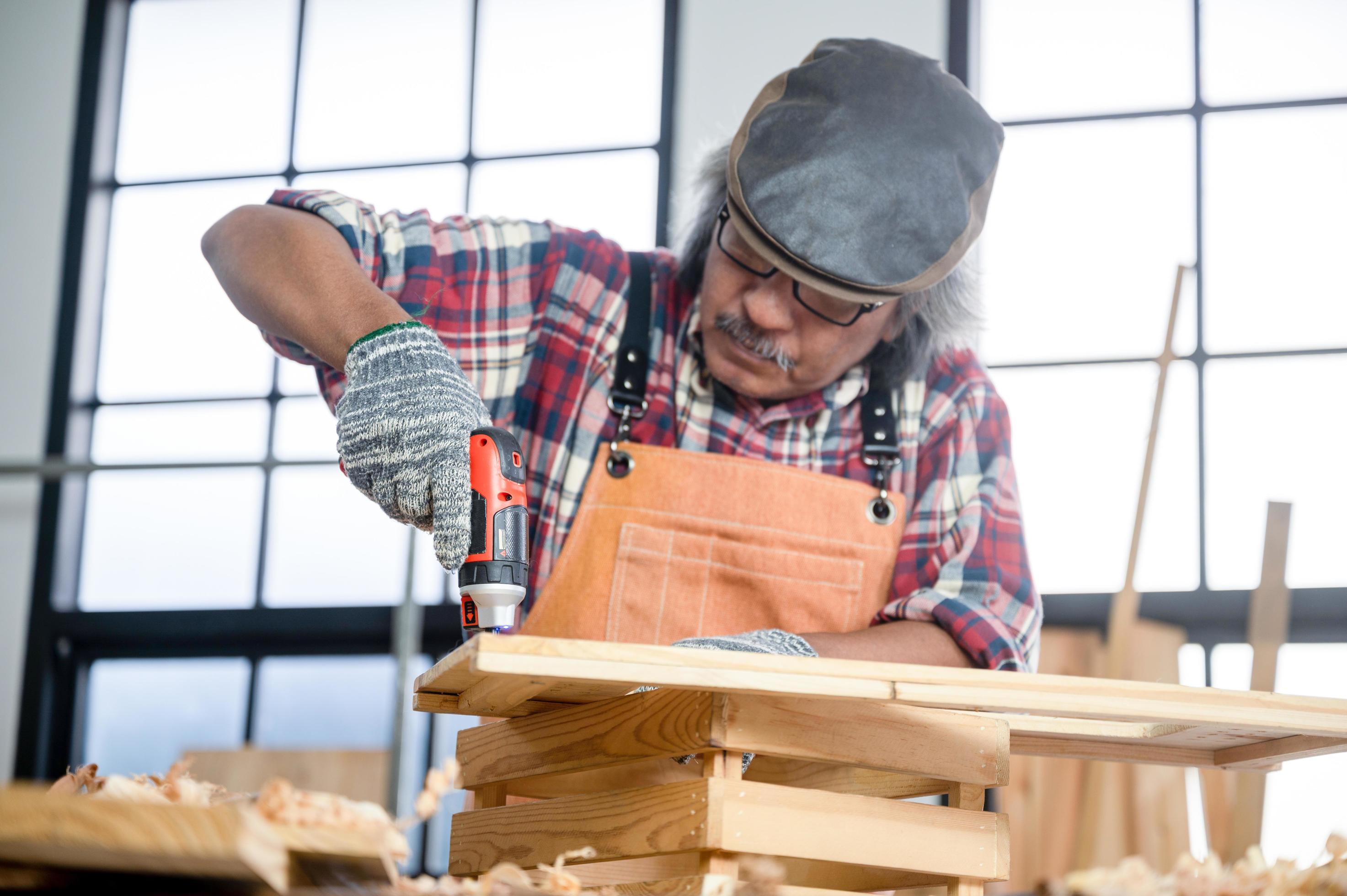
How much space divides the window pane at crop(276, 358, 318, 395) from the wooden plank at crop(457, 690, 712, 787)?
2.46 metres

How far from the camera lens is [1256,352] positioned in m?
2.86

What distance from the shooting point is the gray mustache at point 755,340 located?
4.75 feet

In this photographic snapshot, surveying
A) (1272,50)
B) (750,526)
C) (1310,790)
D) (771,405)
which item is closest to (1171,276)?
(1272,50)

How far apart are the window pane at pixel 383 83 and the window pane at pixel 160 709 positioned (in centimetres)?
141

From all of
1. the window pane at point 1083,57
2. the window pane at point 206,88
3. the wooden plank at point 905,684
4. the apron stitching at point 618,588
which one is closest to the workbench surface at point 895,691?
the wooden plank at point 905,684

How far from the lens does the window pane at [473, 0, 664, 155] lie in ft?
11.2

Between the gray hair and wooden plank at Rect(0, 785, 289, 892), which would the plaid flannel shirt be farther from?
wooden plank at Rect(0, 785, 289, 892)

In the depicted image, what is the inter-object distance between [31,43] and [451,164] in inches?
51.3

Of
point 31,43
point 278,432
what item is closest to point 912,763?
point 278,432

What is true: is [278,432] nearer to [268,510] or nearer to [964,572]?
[268,510]

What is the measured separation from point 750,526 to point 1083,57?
2190mm

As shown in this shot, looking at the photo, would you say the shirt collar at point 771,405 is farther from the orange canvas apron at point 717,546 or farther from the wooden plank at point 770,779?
the wooden plank at point 770,779

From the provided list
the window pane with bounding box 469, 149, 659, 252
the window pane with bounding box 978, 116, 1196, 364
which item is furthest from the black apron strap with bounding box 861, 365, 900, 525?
the window pane with bounding box 469, 149, 659, 252

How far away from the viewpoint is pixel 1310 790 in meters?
2.60
